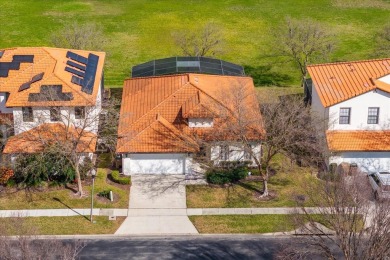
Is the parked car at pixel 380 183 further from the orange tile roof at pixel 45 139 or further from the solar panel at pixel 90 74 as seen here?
the solar panel at pixel 90 74

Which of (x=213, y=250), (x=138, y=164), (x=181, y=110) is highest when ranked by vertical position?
(x=181, y=110)

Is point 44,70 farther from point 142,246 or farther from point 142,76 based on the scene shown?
point 142,246

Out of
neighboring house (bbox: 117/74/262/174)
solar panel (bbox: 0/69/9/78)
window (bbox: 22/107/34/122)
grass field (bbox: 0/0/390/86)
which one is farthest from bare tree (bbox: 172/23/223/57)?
window (bbox: 22/107/34/122)

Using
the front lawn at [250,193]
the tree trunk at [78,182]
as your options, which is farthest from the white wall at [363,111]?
the tree trunk at [78,182]

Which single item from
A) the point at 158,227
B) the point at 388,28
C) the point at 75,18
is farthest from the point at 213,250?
the point at 75,18

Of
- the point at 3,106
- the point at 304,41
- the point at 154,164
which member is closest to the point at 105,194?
the point at 154,164

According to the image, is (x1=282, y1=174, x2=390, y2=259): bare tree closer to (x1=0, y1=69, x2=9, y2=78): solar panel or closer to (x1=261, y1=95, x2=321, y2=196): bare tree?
(x1=261, y1=95, x2=321, y2=196): bare tree

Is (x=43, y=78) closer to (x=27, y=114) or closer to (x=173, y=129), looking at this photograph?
(x=27, y=114)
